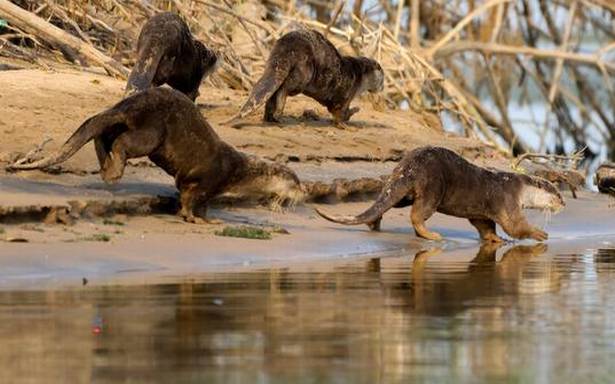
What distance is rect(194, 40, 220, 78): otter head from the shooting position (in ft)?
45.0

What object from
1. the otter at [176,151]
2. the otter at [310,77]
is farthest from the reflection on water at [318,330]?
the otter at [310,77]

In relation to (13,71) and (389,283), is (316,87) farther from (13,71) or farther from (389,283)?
(389,283)

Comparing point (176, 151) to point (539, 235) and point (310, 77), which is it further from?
point (310, 77)

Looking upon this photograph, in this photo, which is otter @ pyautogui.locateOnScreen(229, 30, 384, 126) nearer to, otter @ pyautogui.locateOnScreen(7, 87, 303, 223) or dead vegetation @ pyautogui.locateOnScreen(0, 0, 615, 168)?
dead vegetation @ pyautogui.locateOnScreen(0, 0, 615, 168)

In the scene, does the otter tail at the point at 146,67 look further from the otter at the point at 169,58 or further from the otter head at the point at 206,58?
the otter head at the point at 206,58

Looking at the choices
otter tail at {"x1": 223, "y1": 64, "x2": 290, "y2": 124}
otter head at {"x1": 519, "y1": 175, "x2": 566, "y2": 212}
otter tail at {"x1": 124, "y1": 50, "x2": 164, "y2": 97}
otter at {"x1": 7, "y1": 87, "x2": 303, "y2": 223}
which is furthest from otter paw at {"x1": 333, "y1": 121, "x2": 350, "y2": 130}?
otter at {"x1": 7, "y1": 87, "x2": 303, "y2": 223}

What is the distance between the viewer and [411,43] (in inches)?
827

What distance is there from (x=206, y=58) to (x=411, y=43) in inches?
298

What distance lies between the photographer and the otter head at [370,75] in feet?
50.5

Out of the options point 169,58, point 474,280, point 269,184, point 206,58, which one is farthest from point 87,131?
point 206,58

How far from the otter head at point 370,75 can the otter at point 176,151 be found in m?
3.88

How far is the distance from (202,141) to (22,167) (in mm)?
1164

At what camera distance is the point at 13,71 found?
13766 mm

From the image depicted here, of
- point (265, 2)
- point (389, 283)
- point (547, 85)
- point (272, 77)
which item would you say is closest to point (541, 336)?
point (389, 283)
